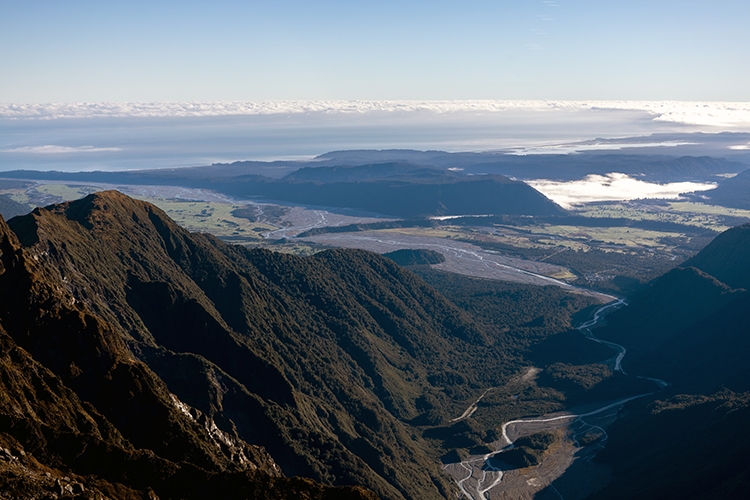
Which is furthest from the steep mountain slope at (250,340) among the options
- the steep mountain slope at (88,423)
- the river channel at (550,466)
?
the river channel at (550,466)

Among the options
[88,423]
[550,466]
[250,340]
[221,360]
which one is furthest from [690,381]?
[88,423]

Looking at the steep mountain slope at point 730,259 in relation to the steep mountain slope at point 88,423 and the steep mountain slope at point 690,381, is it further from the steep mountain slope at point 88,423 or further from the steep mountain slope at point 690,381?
the steep mountain slope at point 88,423

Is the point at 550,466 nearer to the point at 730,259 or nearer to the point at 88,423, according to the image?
the point at 88,423

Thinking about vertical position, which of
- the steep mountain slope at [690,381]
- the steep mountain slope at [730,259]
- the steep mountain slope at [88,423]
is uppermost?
the steep mountain slope at [88,423]

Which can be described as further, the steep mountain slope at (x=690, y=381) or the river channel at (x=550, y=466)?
the river channel at (x=550, y=466)

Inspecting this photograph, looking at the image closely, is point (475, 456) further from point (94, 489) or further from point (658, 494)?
point (94, 489)

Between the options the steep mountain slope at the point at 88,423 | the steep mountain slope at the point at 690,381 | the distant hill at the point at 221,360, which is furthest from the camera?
the steep mountain slope at the point at 690,381

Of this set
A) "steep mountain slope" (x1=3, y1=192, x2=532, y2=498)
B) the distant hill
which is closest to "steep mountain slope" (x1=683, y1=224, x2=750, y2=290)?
the distant hill

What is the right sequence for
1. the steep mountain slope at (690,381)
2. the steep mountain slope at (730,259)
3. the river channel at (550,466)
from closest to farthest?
the steep mountain slope at (690,381)
the river channel at (550,466)
the steep mountain slope at (730,259)
